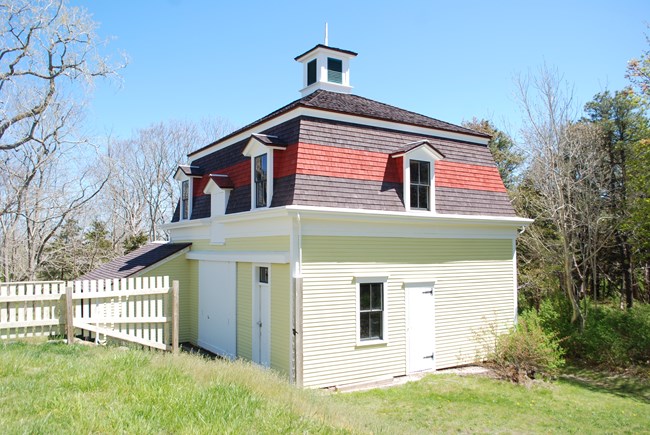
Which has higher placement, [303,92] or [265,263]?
[303,92]

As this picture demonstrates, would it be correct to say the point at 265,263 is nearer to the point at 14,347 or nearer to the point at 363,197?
the point at 363,197

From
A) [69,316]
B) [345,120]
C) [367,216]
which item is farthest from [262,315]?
[345,120]

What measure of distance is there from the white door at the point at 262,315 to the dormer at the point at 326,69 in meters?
6.47

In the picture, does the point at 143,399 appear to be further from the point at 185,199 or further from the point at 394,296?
the point at 185,199

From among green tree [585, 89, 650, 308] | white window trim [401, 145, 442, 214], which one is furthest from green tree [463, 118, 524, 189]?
white window trim [401, 145, 442, 214]

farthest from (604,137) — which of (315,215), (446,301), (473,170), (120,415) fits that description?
(120,415)

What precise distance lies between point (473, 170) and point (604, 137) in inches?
536

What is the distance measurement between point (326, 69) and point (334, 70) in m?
0.34

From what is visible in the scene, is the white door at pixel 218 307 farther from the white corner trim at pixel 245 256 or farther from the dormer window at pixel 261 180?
the dormer window at pixel 261 180

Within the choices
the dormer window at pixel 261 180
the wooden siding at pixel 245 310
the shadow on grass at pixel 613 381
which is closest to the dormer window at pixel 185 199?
the wooden siding at pixel 245 310

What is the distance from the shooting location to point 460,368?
44.3 feet

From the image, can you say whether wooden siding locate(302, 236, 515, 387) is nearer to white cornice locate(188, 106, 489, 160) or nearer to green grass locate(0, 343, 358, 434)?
white cornice locate(188, 106, 489, 160)

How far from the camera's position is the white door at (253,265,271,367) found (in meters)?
12.2

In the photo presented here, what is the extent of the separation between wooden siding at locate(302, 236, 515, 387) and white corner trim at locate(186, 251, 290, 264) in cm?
72
